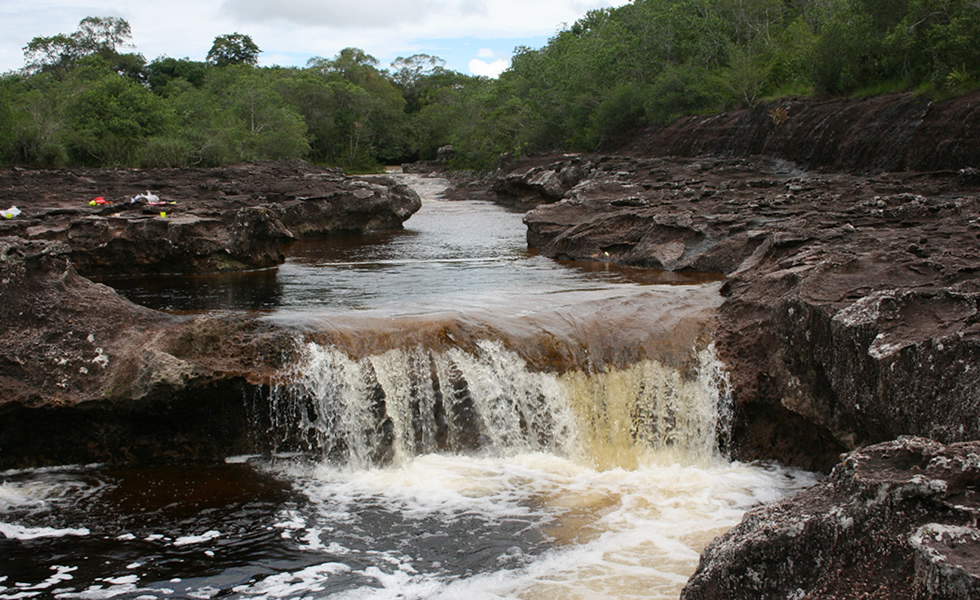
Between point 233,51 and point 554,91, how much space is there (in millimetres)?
50076

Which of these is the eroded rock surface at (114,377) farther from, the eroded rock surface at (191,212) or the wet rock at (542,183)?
the wet rock at (542,183)

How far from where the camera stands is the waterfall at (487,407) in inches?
287

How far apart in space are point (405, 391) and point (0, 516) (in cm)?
328

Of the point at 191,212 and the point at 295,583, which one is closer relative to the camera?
the point at 295,583

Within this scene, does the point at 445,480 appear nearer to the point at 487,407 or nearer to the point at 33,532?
the point at 487,407

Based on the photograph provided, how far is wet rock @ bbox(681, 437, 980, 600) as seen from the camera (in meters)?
3.05

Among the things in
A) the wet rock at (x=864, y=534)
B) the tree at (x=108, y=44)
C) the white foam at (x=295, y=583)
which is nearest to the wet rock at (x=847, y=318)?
the wet rock at (x=864, y=534)

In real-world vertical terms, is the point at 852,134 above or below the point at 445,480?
above

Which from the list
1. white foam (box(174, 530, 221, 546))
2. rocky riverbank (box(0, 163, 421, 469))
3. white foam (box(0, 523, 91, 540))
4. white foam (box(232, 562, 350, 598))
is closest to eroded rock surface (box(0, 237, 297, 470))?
rocky riverbank (box(0, 163, 421, 469))

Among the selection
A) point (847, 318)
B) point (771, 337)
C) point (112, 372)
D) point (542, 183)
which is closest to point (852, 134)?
point (542, 183)

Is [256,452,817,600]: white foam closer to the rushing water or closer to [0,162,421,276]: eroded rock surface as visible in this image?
the rushing water

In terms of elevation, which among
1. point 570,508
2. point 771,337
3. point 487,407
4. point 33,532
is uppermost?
point 771,337

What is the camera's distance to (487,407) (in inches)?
299

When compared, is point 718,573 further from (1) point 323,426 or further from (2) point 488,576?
(1) point 323,426
